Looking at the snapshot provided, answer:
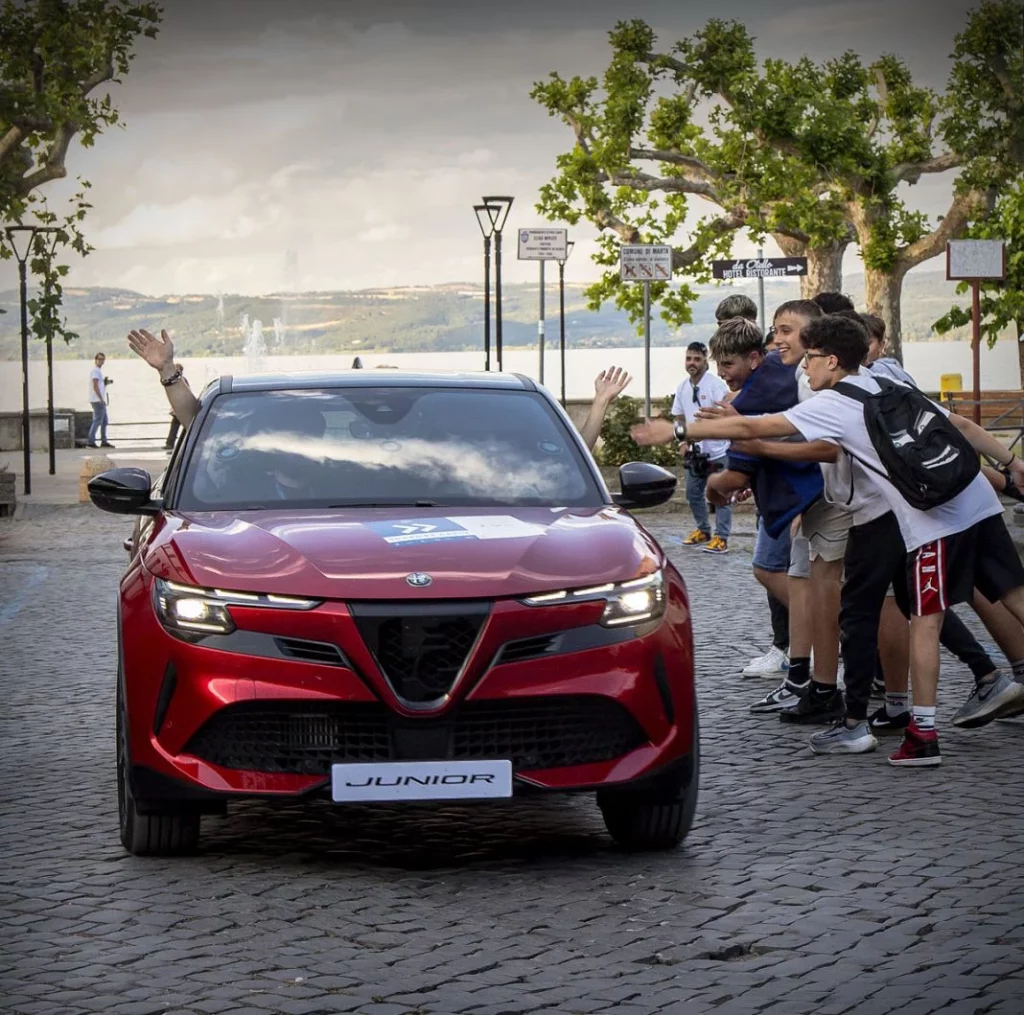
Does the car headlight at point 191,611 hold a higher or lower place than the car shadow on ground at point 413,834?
higher

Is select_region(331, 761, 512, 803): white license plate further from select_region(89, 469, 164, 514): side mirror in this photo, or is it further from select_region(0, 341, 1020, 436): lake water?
select_region(0, 341, 1020, 436): lake water

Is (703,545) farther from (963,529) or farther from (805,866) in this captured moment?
(805,866)

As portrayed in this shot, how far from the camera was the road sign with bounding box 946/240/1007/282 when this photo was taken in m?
23.1

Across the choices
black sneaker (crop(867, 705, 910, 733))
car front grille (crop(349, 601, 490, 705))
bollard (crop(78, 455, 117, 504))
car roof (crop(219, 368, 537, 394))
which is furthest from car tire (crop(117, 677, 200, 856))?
bollard (crop(78, 455, 117, 504))

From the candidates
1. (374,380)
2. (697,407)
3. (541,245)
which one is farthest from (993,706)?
(541,245)

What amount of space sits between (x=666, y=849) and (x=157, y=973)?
2040 millimetres

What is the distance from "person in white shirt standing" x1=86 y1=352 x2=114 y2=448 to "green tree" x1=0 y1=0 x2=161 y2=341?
3.23 m

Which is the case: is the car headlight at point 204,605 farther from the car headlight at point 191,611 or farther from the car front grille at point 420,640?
the car front grille at point 420,640

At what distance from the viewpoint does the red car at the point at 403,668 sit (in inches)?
243

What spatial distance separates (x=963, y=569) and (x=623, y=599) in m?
2.51

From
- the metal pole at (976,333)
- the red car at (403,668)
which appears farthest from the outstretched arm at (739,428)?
the metal pole at (976,333)

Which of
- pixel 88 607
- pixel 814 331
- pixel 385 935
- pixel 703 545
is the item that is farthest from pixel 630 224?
pixel 385 935

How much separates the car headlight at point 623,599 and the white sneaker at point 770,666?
4.56 metres

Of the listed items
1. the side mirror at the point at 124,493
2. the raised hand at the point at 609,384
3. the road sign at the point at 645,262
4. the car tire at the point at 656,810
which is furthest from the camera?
the road sign at the point at 645,262
